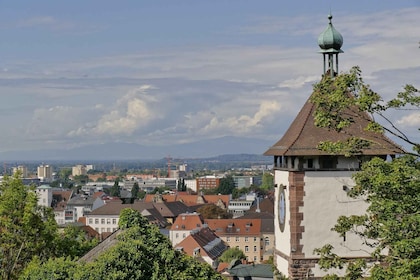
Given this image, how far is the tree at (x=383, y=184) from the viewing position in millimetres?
13258

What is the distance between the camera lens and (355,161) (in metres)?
19.1

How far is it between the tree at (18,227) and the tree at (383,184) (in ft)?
44.9

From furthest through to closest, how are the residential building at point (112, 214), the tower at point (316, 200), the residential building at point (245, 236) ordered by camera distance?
the residential building at point (112, 214)
the residential building at point (245, 236)
the tower at point (316, 200)

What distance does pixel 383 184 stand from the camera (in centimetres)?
1369

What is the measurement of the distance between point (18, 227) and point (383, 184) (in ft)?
50.6

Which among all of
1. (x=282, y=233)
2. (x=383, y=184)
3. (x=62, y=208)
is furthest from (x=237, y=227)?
(x=383, y=184)

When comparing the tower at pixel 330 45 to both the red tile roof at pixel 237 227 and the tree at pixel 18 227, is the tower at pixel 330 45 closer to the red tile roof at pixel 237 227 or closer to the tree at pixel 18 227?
the tree at pixel 18 227

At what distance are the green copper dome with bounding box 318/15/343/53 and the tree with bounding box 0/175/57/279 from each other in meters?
11.3

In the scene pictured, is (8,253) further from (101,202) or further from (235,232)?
(101,202)

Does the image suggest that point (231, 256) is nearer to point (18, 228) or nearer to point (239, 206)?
point (18, 228)

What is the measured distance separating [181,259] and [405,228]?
28.9ft

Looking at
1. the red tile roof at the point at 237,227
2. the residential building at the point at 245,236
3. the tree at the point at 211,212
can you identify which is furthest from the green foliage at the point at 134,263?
the tree at the point at 211,212

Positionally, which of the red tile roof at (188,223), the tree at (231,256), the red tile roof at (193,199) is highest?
the red tile roof at (193,199)

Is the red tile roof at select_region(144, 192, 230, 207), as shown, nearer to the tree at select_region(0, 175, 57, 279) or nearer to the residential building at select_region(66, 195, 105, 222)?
the residential building at select_region(66, 195, 105, 222)
